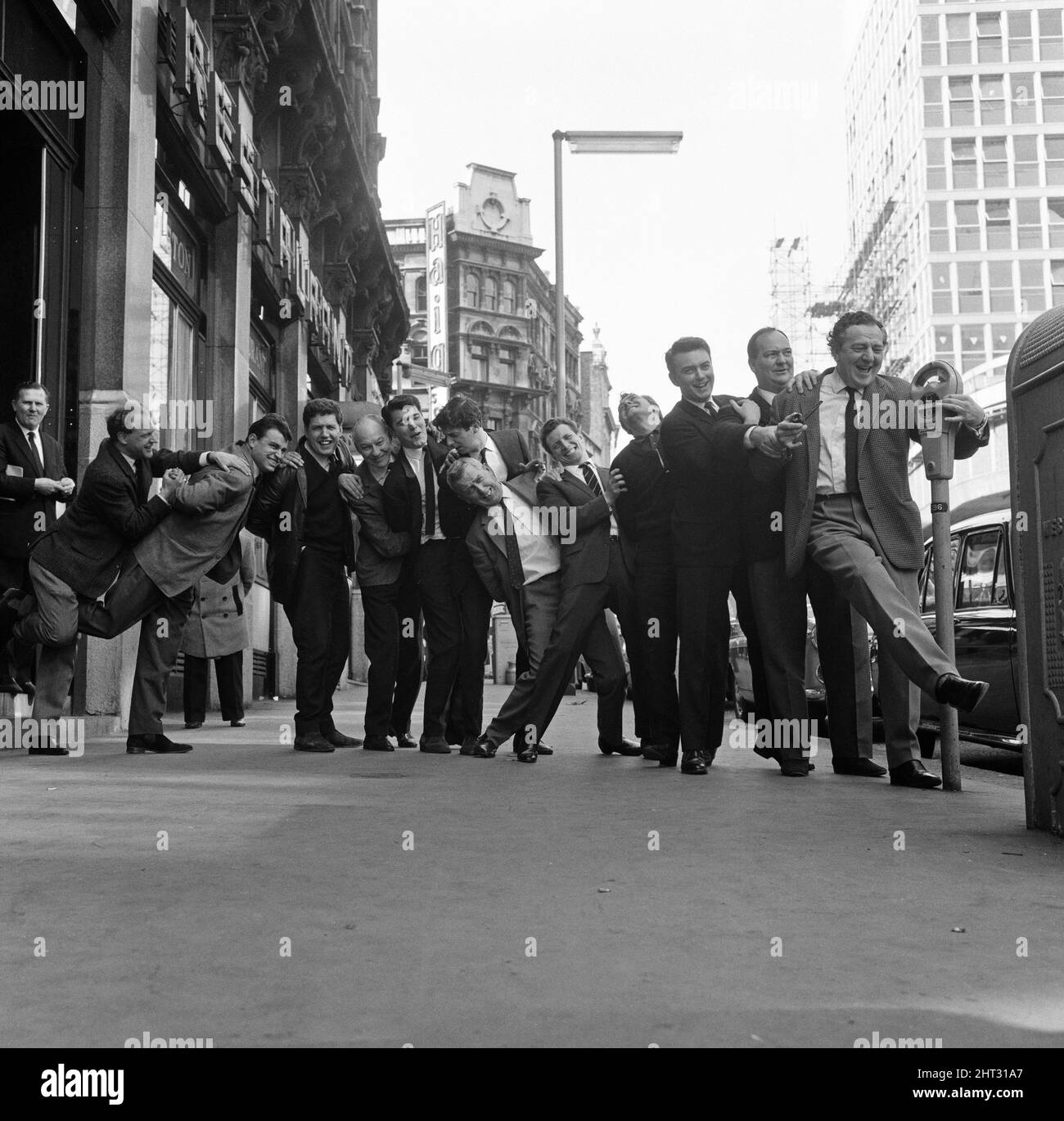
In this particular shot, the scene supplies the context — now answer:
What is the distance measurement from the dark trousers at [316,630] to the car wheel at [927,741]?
4.42 meters

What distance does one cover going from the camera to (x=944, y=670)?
6051mm

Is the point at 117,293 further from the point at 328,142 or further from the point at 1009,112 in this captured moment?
the point at 1009,112

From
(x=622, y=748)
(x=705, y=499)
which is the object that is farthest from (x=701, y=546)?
(x=622, y=748)

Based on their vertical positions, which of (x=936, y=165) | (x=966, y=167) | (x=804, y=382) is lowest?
(x=804, y=382)

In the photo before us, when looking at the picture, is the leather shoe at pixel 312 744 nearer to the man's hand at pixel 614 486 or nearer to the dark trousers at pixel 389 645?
the dark trousers at pixel 389 645

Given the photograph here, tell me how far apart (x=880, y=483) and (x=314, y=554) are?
364 centimetres

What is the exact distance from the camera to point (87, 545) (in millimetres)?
8172

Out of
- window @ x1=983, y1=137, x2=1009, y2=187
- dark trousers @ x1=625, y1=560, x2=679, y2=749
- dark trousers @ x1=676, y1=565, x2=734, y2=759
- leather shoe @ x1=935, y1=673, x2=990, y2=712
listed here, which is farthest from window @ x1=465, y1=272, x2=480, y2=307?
leather shoe @ x1=935, y1=673, x2=990, y2=712

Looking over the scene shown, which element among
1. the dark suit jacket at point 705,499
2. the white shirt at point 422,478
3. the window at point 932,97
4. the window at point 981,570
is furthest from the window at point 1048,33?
the dark suit jacket at point 705,499

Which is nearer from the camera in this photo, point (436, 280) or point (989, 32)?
point (989, 32)

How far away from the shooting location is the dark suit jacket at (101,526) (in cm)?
806

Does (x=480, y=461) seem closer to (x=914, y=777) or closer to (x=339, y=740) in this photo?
(x=339, y=740)
